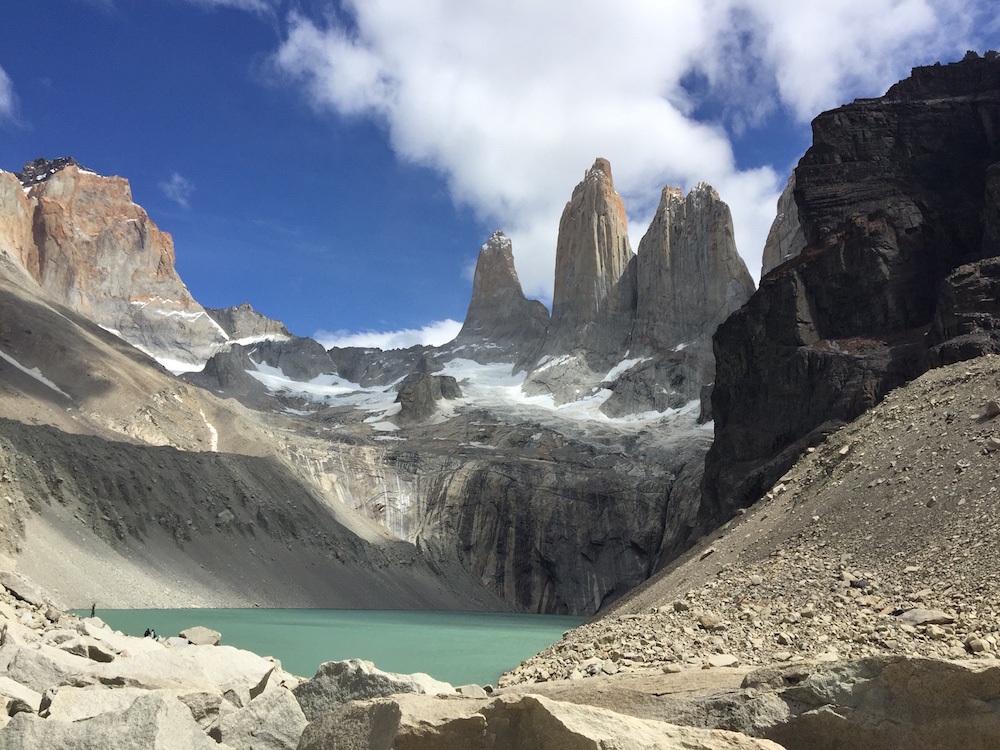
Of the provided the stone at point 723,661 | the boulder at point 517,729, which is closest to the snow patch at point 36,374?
the stone at point 723,661

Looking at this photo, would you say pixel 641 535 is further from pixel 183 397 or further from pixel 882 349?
pixel 882 349

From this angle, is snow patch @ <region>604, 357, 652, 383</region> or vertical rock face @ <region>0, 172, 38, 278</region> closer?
snow patch @ <region>604, 357, 652, 383</region>

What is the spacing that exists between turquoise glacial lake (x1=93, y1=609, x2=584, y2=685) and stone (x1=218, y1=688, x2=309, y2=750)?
1497cm

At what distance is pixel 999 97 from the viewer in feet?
143

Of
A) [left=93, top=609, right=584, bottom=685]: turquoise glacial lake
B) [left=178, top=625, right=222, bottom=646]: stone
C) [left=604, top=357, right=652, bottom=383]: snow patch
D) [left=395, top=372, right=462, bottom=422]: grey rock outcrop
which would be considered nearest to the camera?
[left=178, top=625, right=222, bottom=646]: stone

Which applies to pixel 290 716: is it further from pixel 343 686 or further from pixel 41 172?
pixel 41 172

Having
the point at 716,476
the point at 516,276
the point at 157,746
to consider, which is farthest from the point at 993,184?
the point at 516,276

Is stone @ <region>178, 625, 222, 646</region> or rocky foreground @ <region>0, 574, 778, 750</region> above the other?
rocky foreground @ <region>0, 574, 778, 750</region>

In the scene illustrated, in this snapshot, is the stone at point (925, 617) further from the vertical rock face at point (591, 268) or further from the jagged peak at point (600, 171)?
the jagged peak at point (600, 171)

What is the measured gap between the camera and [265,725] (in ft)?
24.6

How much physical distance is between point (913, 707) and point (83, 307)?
183m

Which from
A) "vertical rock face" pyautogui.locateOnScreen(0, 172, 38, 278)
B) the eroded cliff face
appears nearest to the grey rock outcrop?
"vertical rock face" pyautogui.locateOnScreen(0, 172, 38, 278)

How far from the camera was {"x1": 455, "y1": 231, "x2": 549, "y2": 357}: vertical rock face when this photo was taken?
6727 inches

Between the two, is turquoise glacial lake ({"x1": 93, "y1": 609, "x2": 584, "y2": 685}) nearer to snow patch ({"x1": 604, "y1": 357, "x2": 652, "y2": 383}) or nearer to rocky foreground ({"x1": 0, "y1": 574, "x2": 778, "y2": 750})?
rocky foreground ({"x1": 0, "y1": 574, "x2": 778, "y2": 750})
